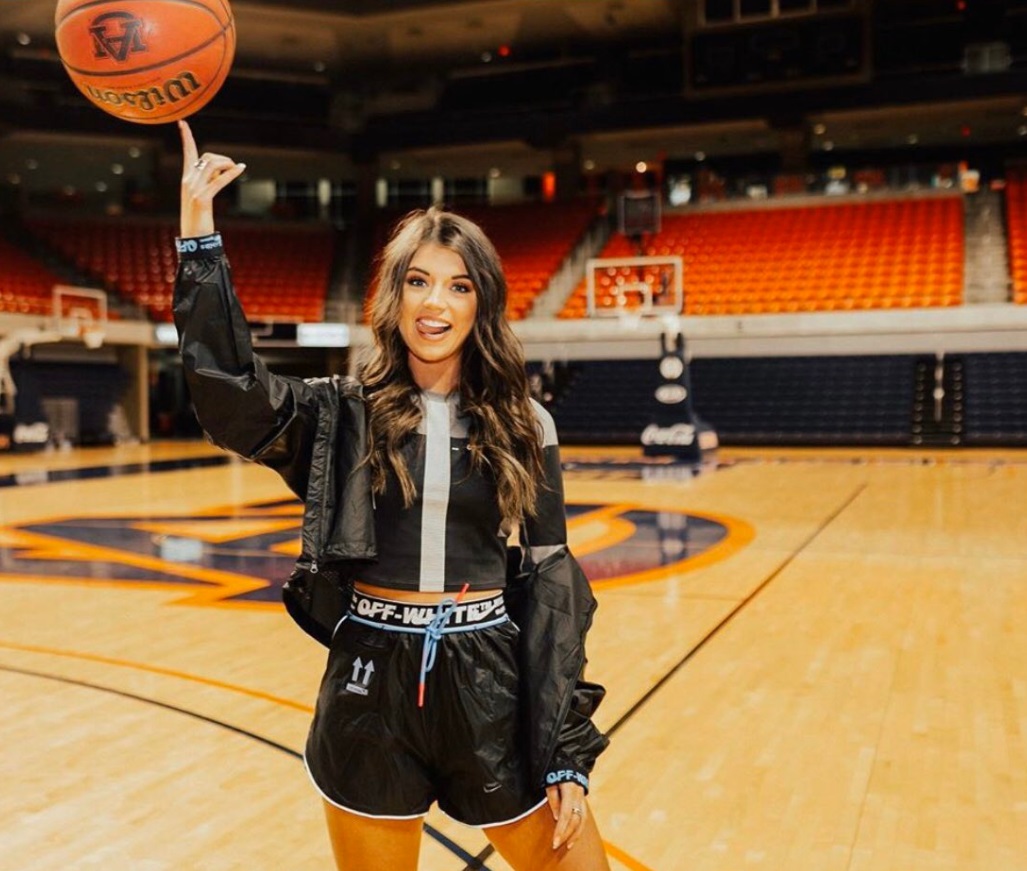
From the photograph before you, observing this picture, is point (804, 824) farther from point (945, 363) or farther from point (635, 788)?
point (945, 363)

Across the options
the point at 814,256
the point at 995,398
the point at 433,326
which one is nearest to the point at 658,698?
the point at 433,326

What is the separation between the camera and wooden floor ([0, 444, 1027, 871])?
272 centimetres

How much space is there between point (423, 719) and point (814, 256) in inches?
734

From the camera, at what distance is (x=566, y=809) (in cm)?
162

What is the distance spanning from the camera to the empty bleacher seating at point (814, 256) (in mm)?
17859

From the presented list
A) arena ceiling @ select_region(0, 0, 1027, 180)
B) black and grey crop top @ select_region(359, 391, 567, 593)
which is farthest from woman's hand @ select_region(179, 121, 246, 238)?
arena ceiling @ select_region(0, 0, 1027, 180)

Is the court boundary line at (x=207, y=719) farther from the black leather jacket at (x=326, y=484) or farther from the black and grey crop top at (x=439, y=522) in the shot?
the black and grey crop top at (x=439, y=522)

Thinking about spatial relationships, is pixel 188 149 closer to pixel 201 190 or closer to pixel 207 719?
pixel 201 190

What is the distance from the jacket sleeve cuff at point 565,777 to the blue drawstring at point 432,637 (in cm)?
22

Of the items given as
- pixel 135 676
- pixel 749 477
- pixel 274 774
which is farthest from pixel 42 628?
pixel 749 477

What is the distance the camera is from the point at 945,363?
18.2 meters

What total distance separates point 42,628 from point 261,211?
807 inches

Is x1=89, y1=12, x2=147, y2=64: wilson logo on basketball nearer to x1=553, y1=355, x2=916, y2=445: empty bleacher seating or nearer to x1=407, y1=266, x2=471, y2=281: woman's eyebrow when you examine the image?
x1=407, y1=266, x2=471, y2=281: woman's eyebrow

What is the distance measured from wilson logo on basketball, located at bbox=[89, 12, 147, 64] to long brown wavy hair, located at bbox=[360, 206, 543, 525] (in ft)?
2.80
